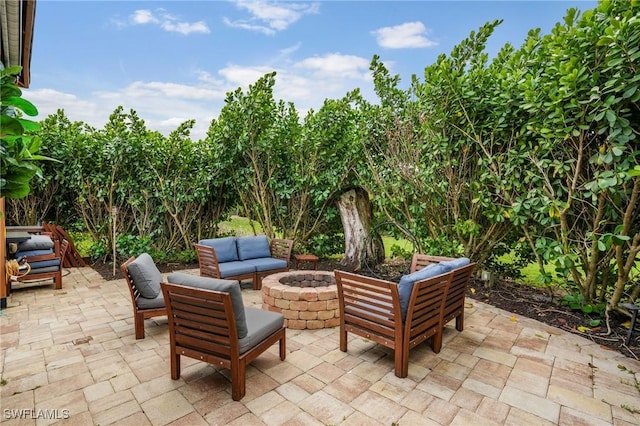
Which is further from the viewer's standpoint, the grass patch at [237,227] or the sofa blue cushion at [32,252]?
the grass patch at [237,227]

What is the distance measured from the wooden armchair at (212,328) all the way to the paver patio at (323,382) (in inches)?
10.5

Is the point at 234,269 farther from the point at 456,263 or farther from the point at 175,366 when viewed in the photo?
the point at 456,263

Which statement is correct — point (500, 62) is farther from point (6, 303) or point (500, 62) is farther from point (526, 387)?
point (6, 303)

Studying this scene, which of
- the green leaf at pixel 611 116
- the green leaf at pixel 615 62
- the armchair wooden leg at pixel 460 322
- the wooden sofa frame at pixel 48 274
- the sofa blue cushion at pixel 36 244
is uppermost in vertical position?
the green leaf at pixel 615 62

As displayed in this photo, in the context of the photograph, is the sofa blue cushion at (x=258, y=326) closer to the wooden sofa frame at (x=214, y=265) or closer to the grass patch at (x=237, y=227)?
the wooden sofa frame at (x=214, y=265)

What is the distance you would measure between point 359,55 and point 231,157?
11.2ft

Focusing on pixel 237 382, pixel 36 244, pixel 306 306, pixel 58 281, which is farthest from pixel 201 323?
pixel 36 244

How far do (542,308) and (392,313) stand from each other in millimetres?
3072

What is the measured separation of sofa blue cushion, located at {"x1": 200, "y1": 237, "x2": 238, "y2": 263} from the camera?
5418 millimetres

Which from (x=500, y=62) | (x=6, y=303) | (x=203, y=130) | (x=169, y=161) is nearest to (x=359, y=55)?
(x=500, y=62)

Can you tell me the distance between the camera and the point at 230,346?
231cm

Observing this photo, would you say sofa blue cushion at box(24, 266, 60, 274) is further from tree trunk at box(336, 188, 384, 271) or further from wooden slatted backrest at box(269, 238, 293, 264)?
tree trunk at box(336, 188, 384, 271)

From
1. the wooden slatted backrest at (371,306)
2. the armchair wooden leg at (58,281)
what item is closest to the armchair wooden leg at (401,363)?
the wooden slatted backrest at (371,306)

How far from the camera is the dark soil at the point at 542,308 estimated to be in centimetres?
343
